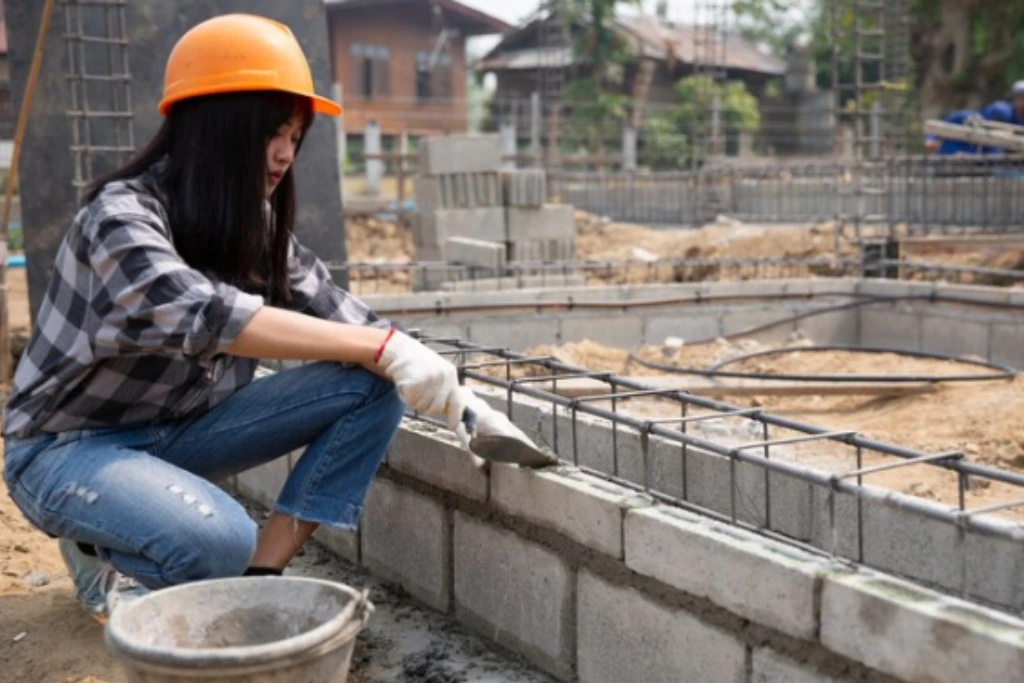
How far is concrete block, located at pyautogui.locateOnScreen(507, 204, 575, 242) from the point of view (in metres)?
11.3

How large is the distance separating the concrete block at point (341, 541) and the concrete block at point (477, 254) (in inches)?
194

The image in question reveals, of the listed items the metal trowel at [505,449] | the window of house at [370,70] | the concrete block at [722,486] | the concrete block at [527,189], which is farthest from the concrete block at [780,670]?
the window of house at [370,70]

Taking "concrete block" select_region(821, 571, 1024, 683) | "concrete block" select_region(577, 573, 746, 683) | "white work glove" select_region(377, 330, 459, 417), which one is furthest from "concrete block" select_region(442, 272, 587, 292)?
"concrete block" select_region(821, 571, 1024, 683)

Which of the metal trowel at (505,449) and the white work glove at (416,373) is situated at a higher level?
the white work glove at (416,373)

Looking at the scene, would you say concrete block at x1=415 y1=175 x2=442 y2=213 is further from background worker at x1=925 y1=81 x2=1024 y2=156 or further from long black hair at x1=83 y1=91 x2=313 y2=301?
long black hair at x1=83 y1=91 x2=313 y2=301

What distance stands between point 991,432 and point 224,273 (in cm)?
381

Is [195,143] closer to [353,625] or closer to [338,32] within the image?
[353,625]

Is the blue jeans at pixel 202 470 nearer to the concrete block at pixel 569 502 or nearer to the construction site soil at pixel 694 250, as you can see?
the concrete block at pixel 569 502

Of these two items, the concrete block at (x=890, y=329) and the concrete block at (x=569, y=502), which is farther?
the concrete block at (x=890, y=329)

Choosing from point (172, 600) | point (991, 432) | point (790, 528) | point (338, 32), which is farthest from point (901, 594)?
point (338, 32)

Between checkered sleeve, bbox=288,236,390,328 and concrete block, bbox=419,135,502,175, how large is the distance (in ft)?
26.2

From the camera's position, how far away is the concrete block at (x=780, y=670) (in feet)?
8.31

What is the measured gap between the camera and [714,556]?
2711mm

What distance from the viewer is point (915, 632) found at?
2260 millimetres
